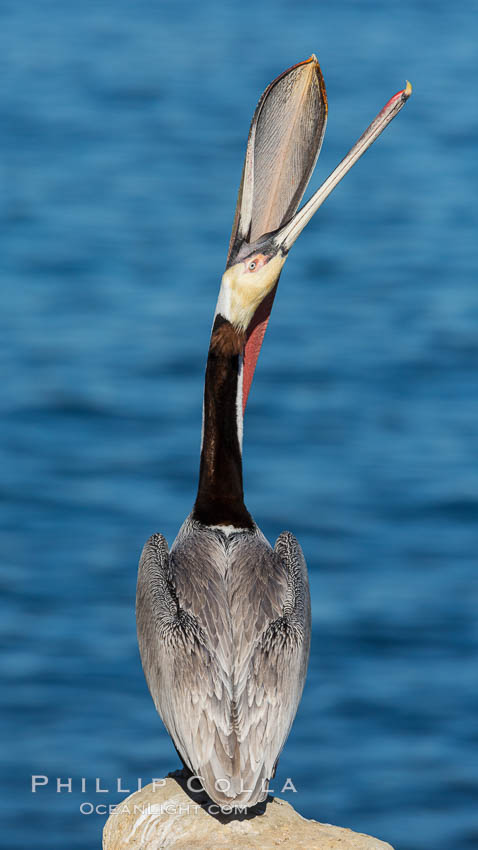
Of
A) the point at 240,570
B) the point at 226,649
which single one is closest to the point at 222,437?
the point at 240,570

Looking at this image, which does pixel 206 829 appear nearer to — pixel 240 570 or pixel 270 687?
pixel 270 687

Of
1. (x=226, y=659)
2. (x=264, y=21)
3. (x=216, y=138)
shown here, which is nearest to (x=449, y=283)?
(x=216, y=138)

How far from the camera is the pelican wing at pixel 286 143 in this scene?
705 cm

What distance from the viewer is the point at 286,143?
7156 mm

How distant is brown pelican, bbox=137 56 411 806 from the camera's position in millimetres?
6406

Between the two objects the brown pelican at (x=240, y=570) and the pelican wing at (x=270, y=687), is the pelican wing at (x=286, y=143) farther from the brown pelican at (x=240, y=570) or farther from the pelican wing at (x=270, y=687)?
the pelican wing at (x=270, y=687)

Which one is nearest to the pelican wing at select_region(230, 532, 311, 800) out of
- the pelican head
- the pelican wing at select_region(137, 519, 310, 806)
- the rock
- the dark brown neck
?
the pelican wing at select_region(137, 519, 310, 806)

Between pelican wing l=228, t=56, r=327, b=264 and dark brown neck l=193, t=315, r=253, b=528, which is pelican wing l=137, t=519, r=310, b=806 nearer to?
dark brown neck l=193, t=315, r=253, b=528

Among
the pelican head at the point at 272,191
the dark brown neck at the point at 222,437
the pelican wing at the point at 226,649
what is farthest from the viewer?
the dark brown neck at the point at 222,437

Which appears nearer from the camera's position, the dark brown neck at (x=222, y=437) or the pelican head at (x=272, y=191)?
the pelican head at (x=272, y=191)

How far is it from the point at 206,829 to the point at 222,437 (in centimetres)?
180

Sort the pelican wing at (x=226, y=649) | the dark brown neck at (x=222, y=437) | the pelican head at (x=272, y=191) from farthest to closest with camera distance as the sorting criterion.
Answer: the dark brown neck at (x=222, y=437)
the pelican head at (x=272, y=191)
the pelican wing at (x=226, y=649)

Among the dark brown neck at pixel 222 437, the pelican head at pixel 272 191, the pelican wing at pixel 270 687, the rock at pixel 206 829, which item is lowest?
the rock at pixel 206 829

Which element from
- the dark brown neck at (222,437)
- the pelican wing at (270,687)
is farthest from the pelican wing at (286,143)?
the pelican wing at (270,687)
